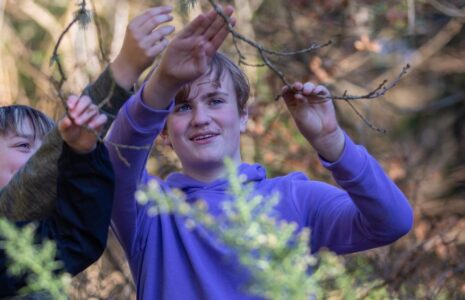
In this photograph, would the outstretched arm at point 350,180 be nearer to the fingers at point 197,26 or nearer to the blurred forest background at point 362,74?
the fingers at point 197,26

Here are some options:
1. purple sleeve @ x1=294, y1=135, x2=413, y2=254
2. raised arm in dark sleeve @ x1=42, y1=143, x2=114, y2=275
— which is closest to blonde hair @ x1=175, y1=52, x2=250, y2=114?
purple sleeve @ x1=294, y1=135, x2=413, y2=254

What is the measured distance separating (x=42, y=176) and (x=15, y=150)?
0.42 metres

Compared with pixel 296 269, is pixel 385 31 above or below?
below

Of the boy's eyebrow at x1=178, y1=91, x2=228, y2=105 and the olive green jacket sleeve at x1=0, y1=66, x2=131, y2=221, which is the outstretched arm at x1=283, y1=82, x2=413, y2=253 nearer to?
the boy's eyebrow at x1=178, y1=91, x2=228, y2=105

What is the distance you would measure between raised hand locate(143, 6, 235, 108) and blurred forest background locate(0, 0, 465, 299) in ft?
10.6

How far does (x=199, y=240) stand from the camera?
8.93 feet

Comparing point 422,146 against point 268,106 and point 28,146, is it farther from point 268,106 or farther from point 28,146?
point 28,146

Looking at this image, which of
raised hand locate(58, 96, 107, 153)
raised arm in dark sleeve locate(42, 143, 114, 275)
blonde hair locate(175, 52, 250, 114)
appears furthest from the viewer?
blonde hair locate(175, 52, 250, 114)

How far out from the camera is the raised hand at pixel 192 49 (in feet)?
8.15

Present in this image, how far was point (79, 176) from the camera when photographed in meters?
2.25

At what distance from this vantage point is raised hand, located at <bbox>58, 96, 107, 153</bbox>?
7.02ft

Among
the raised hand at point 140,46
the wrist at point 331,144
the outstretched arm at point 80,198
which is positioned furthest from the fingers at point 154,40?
the wrist at point 331,144

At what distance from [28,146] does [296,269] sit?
1.55 m

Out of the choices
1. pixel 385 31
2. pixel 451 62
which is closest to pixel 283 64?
pixel 385 31
